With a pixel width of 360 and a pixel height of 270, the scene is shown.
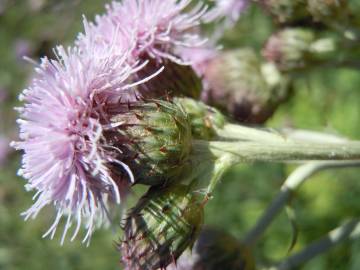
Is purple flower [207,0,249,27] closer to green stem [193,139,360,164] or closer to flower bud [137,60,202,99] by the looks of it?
flower bud [137,60,202,99]

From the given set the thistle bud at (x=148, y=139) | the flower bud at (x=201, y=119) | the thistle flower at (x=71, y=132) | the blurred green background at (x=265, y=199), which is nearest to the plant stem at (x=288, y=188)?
the blurred green background at (x=265, y=199)

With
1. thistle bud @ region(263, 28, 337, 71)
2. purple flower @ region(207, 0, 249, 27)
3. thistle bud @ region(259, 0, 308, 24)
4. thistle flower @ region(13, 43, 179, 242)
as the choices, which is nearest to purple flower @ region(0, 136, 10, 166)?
purple flower @ region(207, 0, 249, 27)

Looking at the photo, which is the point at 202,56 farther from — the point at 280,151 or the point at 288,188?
the point at 280,151

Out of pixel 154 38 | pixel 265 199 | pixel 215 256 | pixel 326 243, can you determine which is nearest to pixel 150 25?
pixel 154 38

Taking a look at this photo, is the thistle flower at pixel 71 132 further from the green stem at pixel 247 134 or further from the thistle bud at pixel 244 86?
the thistle bud at pixel 244 86

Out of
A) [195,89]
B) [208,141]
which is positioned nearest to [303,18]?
[195,89]

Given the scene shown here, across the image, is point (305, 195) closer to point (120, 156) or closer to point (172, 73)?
point (172, 73)

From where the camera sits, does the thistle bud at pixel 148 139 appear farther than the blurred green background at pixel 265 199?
No
